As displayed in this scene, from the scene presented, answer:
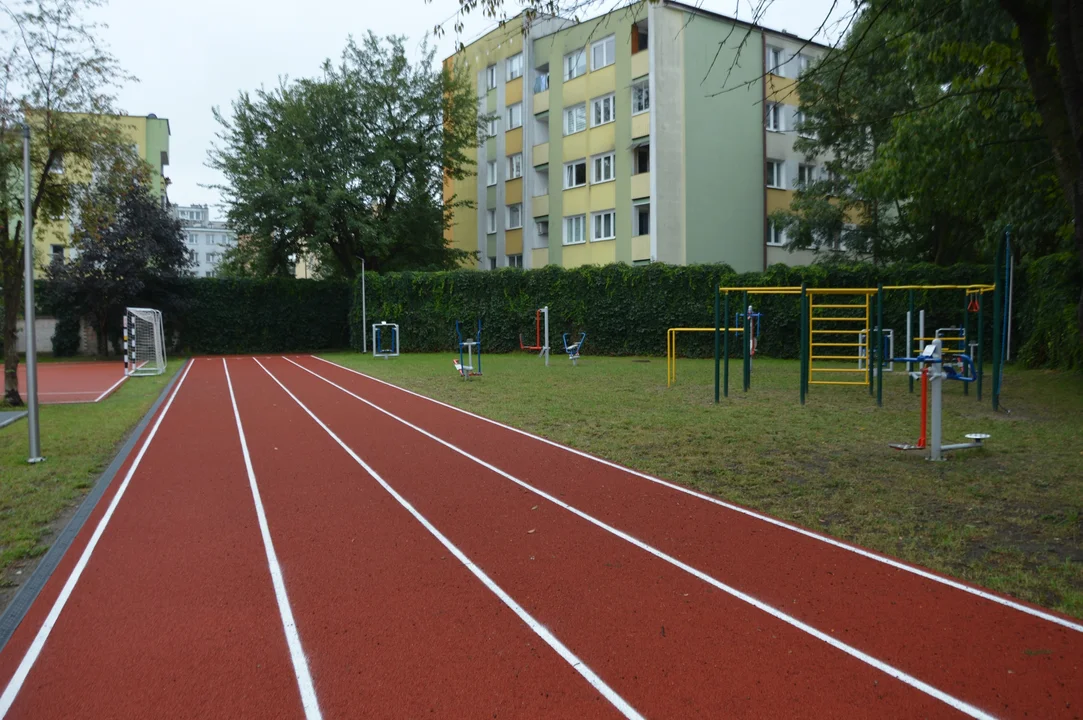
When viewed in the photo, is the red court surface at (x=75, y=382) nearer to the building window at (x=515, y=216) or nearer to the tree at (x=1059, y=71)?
the tree at (x=1059, y=71)

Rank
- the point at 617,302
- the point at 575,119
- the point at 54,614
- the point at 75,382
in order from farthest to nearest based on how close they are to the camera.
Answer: the point at 575,119
the point at 617,302
the point at 75,382
the point at 54,614

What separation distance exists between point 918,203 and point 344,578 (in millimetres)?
14813

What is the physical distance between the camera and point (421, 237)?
118ft

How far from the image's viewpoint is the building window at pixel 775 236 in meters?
31.8

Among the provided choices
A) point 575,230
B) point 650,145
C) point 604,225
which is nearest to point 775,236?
point 650,145

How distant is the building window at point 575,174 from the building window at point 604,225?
1.70m

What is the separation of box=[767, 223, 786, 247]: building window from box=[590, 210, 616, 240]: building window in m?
6.44

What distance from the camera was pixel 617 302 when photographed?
26.9 m

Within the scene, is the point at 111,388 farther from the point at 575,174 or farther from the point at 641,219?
the point at 575,174

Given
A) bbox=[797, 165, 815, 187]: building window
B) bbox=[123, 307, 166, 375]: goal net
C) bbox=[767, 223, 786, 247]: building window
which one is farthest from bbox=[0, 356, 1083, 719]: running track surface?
bbox=[797, 165, 815, 187]: building window

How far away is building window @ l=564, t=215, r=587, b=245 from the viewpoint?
32.8m

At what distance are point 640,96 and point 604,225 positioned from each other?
5.17 m

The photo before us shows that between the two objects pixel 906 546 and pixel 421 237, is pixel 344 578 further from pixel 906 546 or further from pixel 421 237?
pixel 421 237

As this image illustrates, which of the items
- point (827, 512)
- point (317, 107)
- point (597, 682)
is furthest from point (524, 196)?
point (597, 682)
